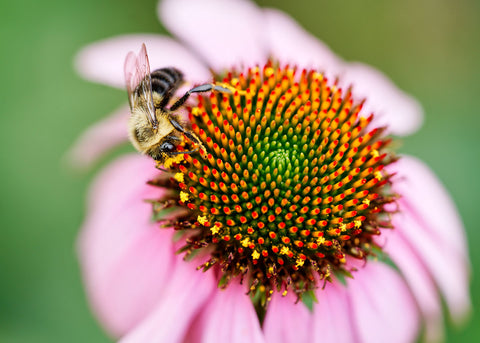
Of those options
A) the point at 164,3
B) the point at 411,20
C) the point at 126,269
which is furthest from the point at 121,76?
the point at 411,20

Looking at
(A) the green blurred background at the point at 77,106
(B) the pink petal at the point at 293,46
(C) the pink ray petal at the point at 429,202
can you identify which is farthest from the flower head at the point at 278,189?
(A) the green blurred background at the point at 77,106

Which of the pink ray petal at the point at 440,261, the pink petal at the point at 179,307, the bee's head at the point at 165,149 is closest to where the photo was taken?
the pink petal at the point at 179,307

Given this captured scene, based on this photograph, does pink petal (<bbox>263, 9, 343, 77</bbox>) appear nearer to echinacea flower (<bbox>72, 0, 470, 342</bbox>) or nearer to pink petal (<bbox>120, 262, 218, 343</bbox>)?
echinacea flower (<bbox>72, 0, 470, 342</bbox>)

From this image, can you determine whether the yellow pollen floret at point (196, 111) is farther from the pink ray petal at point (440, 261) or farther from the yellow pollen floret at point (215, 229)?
the pink ray petal at point (440, 261)

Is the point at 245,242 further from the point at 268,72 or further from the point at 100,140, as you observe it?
the point at 100,140

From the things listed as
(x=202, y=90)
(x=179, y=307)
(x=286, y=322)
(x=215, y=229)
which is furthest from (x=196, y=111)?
(x=286, y=322)

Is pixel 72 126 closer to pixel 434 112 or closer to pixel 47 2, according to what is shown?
pixel 47 2
